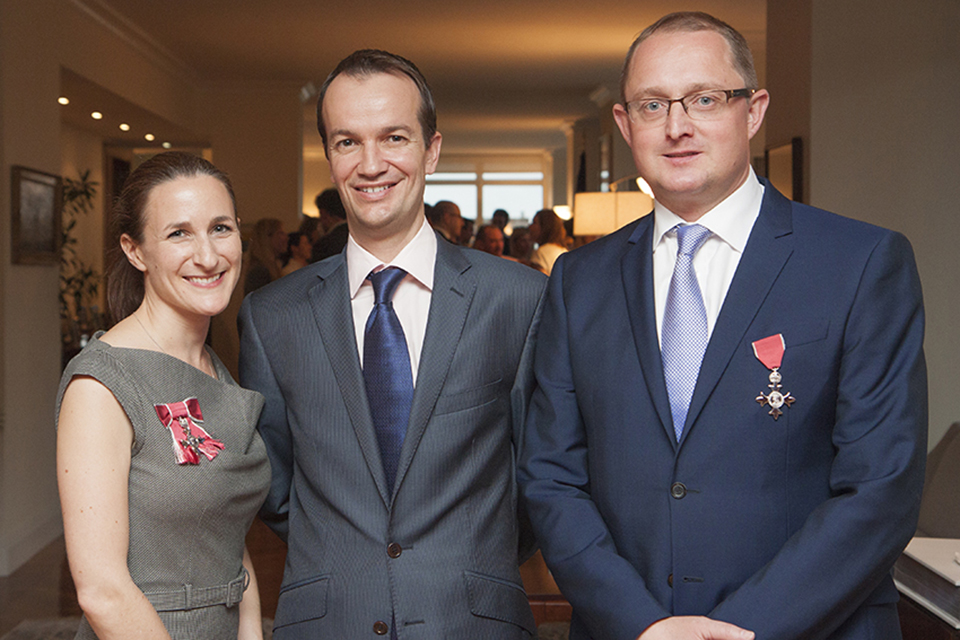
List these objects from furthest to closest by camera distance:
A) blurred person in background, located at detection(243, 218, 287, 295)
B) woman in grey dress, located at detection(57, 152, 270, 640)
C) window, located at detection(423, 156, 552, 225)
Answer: window, located at detection(423, 156, 552, 225) → blurred person in background, located at detection(243, 218, 287, 295) → woman in grey dress, located at detection(57, 152, 270, 640)

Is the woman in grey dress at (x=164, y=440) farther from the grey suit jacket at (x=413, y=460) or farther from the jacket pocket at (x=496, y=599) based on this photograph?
the jacket pocket at (x=496, y=599)

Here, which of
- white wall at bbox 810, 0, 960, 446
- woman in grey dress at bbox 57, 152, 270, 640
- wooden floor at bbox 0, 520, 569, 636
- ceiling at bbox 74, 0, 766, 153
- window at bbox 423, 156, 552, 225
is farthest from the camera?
window at bbox 423, 156, 552, 225

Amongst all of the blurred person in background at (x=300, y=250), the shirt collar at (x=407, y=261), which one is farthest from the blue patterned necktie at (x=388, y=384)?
the blurred person in background at (x=300, y=250)

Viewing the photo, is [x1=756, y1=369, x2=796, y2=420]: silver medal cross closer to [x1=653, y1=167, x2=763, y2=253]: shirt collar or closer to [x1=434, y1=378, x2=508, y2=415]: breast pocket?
[x1=653, y1=167, x2=763, y2=253]: shirt collar

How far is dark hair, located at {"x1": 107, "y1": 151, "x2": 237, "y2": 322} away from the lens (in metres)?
1.71

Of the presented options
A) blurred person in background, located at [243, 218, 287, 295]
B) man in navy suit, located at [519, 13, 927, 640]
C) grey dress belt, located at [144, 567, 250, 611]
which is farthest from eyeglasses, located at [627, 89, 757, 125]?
blurred person in background, located at [243, 218, 287, 295]

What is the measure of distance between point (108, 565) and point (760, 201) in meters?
1.27

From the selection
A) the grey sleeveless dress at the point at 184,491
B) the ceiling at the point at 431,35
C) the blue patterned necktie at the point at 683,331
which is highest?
the ceiling at the point at 431,35

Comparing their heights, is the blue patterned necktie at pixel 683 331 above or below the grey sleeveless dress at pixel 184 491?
above

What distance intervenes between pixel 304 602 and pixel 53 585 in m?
3.78

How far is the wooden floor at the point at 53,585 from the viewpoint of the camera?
4.27 metres

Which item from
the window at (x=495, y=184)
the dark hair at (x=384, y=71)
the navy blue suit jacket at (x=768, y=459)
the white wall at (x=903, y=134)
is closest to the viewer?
the navy blue suit jacket at (x=768, y=459)

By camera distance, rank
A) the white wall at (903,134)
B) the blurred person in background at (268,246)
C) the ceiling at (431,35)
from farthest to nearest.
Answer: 1. the ceiling at (431,35)
2. the blurred person in background at (268,246)
3. the white wall at (903,134)

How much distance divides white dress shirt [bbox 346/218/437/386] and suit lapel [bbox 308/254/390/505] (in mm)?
28
